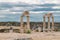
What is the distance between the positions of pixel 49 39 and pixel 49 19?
25.8ft

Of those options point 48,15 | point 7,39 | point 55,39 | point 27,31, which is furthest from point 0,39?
point 48,15

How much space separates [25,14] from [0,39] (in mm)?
5771

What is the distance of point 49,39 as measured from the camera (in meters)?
13.9

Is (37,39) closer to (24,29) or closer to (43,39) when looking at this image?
(43,39)

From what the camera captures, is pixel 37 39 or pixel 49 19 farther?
pixel 49 19

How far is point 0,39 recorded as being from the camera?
13.7m

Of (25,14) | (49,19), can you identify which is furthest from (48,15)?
(25,14)

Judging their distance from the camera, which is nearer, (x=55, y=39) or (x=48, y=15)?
(x=55, y=39)

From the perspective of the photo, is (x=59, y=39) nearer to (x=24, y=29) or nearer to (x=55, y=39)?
(x=55, y=39)

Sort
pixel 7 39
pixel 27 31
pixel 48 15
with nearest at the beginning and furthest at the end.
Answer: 1. pixel 7 39
2. pixel 27 31
3. pixel 48 15

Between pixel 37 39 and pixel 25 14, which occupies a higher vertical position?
pixel 25 14

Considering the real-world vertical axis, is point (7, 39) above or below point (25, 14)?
below

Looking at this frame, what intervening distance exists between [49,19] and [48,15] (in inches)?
24.6

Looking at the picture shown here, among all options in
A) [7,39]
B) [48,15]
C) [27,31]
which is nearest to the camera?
[7,39]
